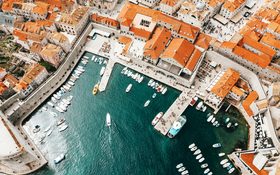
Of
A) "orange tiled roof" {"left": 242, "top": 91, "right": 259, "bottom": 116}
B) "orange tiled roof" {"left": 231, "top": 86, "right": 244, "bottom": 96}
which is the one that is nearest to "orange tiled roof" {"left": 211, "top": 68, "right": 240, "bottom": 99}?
"orange tiled roof" {"left": 231, "top": 86, "right": 244, "bottom": 96}

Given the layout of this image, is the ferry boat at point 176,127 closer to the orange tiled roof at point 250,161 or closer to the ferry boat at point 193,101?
the ferry boat at point 193,101

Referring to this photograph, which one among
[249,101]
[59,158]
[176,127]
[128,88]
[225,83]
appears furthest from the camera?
[128,88]

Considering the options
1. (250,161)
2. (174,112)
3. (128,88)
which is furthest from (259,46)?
(128,88)

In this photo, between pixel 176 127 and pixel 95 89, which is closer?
pixel 176 127

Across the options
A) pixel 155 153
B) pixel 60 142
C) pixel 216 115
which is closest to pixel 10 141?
pixel 60 142

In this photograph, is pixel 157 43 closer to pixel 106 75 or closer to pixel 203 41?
pixel 203 41
